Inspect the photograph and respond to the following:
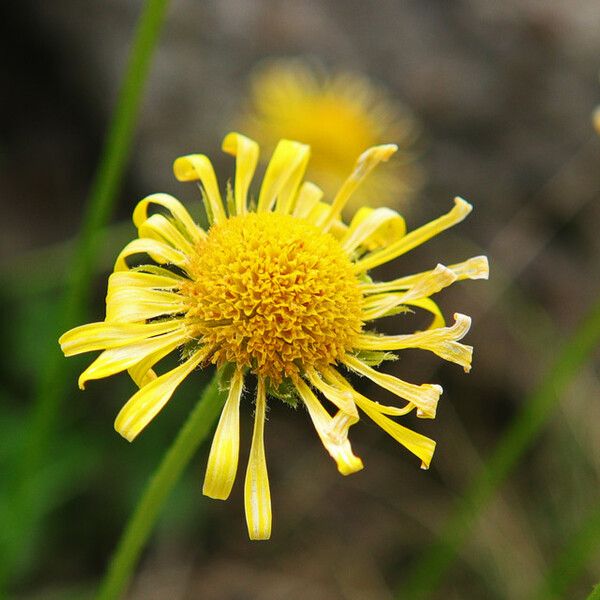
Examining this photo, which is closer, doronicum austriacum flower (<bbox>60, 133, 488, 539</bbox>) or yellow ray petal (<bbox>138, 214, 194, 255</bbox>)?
doronicum austriacum flower (<bbox>60, 133, 488, 539</bbox>)

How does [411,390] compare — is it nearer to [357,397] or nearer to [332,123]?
[357,397]

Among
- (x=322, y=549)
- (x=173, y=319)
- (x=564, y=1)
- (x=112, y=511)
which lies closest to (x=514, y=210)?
(x=564, y=1)

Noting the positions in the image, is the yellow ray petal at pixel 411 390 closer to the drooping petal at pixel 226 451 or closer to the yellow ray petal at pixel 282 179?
the drooping petal at pixel 226 451

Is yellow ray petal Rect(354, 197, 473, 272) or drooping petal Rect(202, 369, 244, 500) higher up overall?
yellow ray petal Rect(354, 197, 473, 272)

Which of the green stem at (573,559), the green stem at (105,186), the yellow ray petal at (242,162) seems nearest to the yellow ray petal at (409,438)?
the yellow ray petal at (242,162)

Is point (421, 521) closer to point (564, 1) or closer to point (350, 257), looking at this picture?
point (350, 257)

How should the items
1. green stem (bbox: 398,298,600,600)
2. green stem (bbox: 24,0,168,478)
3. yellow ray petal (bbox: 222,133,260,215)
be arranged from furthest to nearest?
green stem (bbox: 398,298,600,600)
green stem (bbox: 24,0,168,478)
yellow ray petal (bbox: 222,133,260,215)

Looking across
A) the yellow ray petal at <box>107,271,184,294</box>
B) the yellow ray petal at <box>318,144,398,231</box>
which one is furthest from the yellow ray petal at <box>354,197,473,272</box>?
the yellow ray petal at <box>107,271,184,294</box>

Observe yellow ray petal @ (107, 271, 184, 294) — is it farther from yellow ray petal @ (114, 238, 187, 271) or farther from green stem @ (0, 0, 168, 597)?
green stem @ (0, 0, 168, 597)
